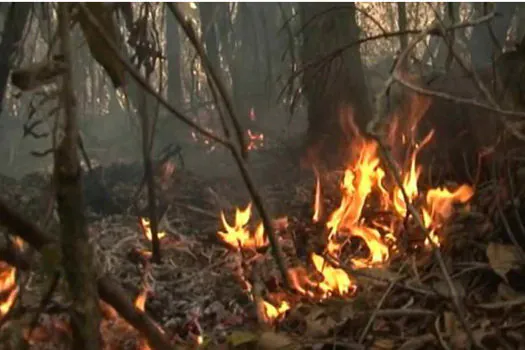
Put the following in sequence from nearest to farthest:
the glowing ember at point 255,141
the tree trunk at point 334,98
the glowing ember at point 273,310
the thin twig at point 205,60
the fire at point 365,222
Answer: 1. the thin twig at point 205,60
2. the glowing ember at point 273,310
3. the fire at point 365,222
4. the tree trunk at point 334,98
5. the glowing ember at point 255,141

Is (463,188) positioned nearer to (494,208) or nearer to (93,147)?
(494,208)

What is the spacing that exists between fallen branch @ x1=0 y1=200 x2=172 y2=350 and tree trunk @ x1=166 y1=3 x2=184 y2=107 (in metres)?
11.8

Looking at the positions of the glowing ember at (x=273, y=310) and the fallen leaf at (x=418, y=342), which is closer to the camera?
the fallen leaf at (x=418, y=342)

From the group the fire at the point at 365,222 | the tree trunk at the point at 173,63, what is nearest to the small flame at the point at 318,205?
the fire at the point at 365,222

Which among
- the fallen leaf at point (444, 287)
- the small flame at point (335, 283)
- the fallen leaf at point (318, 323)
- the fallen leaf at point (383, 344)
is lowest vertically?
the fallen leaf at point (383, 344)

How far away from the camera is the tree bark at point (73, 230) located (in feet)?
4.84

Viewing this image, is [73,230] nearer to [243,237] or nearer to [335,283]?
[335,283]

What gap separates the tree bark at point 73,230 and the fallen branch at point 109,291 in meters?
0.10

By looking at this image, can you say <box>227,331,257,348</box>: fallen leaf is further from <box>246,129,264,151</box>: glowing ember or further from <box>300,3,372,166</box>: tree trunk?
<box>246,129,264,151</box>: glowing ember

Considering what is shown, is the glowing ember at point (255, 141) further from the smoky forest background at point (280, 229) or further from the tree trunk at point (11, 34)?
the tree trunk at point (11, 34)

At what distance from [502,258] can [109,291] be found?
1.35 metres

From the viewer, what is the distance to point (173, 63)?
14.4 meters

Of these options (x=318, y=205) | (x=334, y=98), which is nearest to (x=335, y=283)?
(x=318, y=205)

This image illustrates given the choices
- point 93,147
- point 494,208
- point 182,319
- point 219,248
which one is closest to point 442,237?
point 494,208
